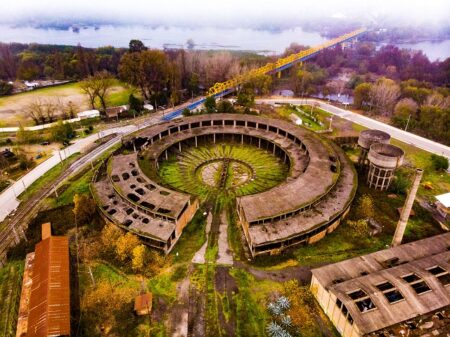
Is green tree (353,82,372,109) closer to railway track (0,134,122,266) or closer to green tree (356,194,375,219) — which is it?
green tree (356,194,375,219)

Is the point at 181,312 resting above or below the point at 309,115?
below

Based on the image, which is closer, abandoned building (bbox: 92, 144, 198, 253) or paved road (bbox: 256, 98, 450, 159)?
abandoned building (bbox: 92, 144, 198, 253)

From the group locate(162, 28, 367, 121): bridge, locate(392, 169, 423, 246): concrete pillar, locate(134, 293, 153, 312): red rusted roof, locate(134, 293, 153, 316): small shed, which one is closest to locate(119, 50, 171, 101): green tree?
locate(162, 28, 367, 121): bridge

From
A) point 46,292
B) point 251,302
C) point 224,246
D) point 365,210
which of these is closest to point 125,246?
point 46,292

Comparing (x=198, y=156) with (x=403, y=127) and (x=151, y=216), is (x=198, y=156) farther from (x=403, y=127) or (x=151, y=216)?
(x=403, y=127)

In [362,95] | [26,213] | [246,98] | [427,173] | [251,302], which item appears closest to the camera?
[251,302]

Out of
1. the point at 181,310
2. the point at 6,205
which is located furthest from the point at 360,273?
the point at 6,205

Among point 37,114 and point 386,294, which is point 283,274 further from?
point 37,114
